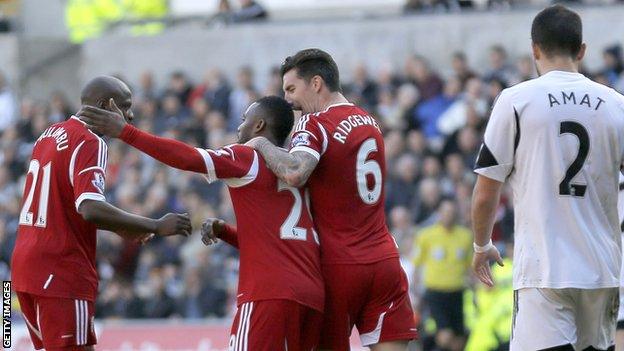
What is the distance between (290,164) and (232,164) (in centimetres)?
34

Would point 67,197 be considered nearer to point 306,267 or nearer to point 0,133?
point 306,267

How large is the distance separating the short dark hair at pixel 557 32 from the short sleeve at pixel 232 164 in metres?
1.84

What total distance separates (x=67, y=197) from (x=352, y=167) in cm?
179

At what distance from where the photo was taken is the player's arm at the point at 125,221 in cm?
815

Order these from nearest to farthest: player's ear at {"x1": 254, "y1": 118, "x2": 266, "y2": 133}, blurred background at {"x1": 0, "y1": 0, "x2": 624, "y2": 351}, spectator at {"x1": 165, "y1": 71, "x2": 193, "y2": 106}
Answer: player's ear at {"x1": 254, "y1": 118, "x2": 266, "y2": 133} < blurred background at {"x1": 0, "y1": 0, "x2": 624, "y2": 351} < spectator at {"x1": 165, "y1": 71, "x2": 193, "y2": 106}

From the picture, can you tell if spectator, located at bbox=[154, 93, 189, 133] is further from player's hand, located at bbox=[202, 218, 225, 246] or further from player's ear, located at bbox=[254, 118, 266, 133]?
player's ear, located at bbox=[254, 118, 266, 133]

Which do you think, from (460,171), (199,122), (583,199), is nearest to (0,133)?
(199,122)

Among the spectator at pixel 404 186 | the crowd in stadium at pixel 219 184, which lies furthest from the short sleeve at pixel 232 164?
the spectator at pixel 404 186

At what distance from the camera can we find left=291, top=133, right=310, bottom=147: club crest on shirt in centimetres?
819

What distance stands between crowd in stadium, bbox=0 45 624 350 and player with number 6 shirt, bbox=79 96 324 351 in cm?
733

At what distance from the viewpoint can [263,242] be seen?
26.7 ft

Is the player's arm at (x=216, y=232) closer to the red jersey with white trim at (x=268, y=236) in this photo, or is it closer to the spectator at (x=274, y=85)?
the red jersey with white trim at (x=268, y=236)

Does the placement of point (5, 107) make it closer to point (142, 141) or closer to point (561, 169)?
point (142, 141)

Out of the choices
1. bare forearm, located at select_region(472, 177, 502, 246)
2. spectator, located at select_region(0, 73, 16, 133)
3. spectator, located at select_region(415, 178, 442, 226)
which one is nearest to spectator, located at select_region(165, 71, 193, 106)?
spectator, located at select_region(0, 73, 16, 133)
